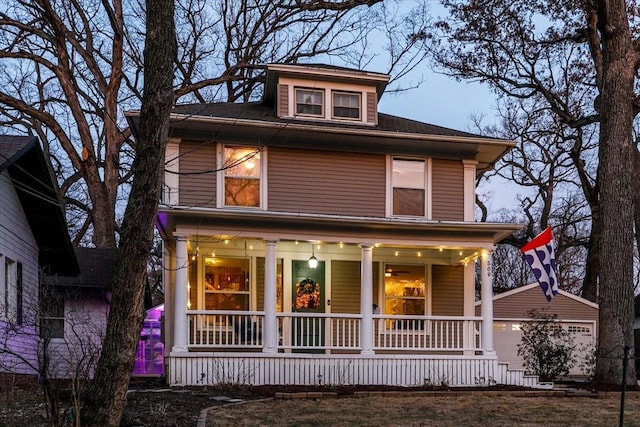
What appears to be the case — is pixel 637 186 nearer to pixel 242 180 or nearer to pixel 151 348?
pixel 242 180

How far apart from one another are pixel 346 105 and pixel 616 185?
235 inches

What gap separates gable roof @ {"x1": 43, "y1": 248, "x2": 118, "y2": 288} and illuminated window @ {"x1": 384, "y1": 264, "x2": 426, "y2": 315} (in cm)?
684

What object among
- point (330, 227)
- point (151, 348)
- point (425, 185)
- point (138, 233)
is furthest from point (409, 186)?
point (151, 348)

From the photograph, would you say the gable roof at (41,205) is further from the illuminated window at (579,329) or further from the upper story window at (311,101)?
the illuminated window at (579,329)

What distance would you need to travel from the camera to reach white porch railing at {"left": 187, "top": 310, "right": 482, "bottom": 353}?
12.8 m

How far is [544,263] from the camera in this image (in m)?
13.7

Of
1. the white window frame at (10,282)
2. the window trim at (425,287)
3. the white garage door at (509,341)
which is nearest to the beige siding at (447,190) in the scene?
the window trim at (425,287)

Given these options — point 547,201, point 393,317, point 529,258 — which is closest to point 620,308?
point 529,258

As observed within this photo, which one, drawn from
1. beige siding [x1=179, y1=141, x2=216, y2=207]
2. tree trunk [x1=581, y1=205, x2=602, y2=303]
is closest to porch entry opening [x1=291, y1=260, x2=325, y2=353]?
beige siding [x1=179, y1=141, x2=216, y2=207]

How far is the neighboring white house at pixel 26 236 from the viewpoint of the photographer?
13031mm

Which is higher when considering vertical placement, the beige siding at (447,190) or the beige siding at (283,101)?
the beige siding at (283,101)

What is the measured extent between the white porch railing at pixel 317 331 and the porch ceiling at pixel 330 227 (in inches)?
59.3

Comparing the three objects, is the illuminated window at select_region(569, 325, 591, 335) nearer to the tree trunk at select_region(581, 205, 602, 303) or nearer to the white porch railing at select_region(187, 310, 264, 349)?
the tree trunk at select_region(581, 205, 602, 303)

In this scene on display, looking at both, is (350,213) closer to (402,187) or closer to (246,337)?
(402,187)
